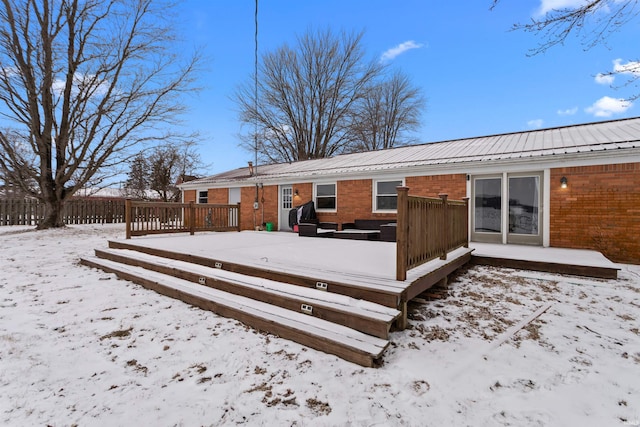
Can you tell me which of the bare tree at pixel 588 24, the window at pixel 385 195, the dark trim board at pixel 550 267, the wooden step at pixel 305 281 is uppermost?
the bare tree at pixel 588 24

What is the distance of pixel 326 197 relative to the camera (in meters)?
10.5

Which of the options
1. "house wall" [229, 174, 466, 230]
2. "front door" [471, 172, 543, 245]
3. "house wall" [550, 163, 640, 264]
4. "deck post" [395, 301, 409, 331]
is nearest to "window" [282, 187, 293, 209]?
"house wall" [229, 174, 466, 230]

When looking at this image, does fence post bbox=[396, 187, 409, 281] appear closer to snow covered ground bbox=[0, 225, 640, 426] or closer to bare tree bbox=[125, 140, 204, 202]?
snow covered ground bbox=[0, 225, 640, 426]

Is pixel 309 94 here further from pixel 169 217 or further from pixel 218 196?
pixel 169 217

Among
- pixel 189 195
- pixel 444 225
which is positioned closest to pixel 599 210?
pixel 444 225

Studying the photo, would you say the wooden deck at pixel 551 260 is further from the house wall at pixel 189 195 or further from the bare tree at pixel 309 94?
the bare tree at pixel 309 94

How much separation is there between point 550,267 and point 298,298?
4.77 m

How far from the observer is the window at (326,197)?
10.3m

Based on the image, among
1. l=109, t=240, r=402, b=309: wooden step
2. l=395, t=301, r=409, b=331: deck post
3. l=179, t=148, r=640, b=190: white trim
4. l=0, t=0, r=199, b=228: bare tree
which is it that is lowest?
l=395, t=301, r=409, b=331: deck post

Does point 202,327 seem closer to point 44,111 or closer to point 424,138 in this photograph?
point 44,111

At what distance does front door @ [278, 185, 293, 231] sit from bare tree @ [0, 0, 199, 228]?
6821 millimetres

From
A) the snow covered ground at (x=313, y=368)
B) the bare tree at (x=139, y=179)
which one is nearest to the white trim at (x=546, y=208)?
the snow covered ground at (x=313, y=368)

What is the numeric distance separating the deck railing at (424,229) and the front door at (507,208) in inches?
102

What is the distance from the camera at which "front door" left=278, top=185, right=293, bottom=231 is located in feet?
37.9
